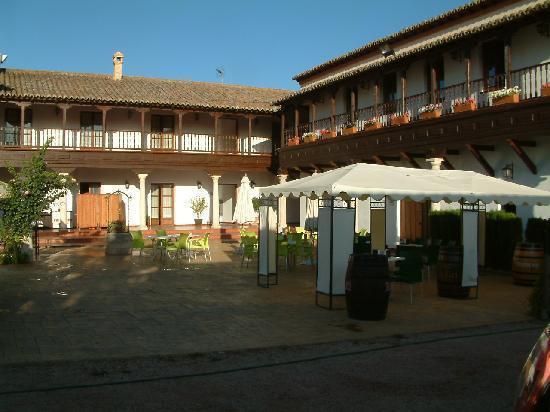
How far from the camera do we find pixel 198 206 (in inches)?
1091

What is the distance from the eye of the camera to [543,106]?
12727 millimetres

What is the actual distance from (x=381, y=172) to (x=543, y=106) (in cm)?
537

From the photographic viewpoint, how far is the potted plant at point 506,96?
13.5 meters

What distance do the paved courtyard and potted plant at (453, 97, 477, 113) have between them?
4482mm

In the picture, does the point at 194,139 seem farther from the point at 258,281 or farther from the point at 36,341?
the point at 36,341

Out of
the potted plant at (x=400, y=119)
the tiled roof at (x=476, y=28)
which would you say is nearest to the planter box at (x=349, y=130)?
the tiled roof at (x=476, y=28)

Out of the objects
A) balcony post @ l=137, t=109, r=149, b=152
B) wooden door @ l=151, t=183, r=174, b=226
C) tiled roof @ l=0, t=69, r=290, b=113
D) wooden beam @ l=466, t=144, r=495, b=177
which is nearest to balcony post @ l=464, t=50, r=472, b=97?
wooden beam @ l=466, t=144, r=495, b=177

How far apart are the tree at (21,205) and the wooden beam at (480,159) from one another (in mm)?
11231

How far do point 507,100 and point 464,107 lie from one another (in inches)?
57.4

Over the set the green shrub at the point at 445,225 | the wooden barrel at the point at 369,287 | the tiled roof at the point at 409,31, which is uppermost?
the tiled roof at the point at 409,31

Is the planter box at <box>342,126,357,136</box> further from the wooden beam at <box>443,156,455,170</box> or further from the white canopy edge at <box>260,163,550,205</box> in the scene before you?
the white canopy edge at <box>260,163,550,205</box>

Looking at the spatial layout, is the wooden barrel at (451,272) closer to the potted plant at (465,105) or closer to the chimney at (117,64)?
the potted plant at (465,105)

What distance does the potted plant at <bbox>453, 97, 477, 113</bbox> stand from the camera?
14837 mm

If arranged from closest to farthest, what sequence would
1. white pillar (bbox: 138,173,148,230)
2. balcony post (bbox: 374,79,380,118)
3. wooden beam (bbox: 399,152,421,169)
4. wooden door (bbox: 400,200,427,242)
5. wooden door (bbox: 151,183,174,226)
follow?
wooden beam (bbox: 399,152,421,169) < wooden door (bbox: 400,200,427,242) < balcony post (bbox: 374,79,380,118) < white pillar (bbox: 138,173,148,230) < wooden door (bbox: 151,183,174,226)
